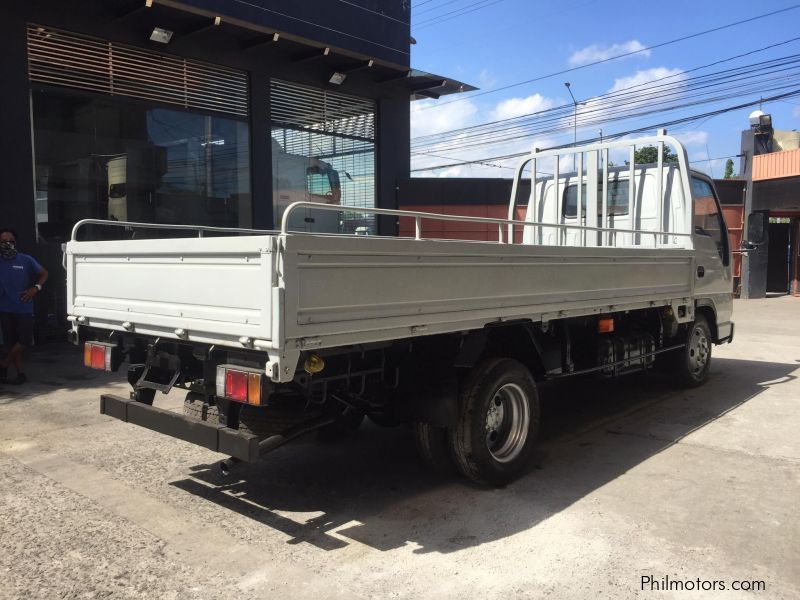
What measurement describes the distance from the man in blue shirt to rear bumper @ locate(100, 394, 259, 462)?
3898mm

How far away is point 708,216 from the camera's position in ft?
24.8

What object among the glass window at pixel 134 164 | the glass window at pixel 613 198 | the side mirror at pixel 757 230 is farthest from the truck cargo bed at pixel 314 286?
the glass window at pixel 134 164

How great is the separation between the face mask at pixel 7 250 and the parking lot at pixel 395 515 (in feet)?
6.77

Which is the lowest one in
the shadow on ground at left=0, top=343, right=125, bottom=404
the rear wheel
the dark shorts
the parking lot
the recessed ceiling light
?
the parking lot

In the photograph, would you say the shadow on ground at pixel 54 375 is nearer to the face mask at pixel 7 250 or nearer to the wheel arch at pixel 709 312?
the face mask at pixel 7 250

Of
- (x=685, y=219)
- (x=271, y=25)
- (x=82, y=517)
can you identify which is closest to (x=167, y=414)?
(x=82, y=517)

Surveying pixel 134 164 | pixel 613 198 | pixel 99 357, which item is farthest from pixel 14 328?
pixel 613 198

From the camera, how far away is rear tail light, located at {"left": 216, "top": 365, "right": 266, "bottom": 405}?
331 cm

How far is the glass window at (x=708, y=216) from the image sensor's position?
23.8 ft

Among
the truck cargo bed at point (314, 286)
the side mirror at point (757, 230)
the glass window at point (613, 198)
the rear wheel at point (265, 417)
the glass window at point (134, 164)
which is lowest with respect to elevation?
the rear wheel at point (265, 417)

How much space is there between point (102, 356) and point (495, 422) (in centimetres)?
270

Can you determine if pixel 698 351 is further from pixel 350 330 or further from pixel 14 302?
pixel 14 302

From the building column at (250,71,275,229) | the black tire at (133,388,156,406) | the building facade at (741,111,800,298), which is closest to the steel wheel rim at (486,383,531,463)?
the black tire at (133,388,156,406)

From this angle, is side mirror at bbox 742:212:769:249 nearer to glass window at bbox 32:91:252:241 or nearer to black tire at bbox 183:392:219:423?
black tire at bbox 183:392:219:423
